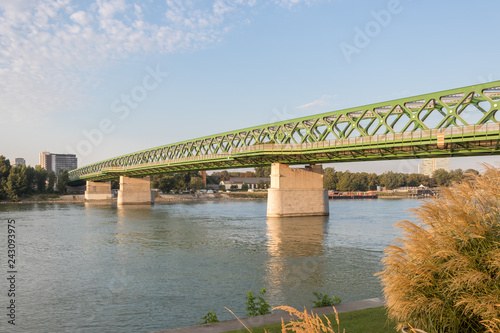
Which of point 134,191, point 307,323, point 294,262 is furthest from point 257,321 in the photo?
point 134,191

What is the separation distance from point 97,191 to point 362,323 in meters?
155

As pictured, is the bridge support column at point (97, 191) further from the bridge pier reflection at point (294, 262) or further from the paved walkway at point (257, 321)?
the paved walkway at point (257, 321)

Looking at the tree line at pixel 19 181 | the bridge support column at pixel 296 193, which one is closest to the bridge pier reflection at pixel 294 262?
the bridge support column at pixel 296 193

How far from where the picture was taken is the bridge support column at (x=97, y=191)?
151 m

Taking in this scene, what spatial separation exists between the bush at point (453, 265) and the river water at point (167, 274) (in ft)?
31.4

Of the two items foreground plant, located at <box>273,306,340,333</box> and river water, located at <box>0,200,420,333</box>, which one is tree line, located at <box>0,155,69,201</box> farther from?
foreground plant, located at <box>273,306,340,333</box>

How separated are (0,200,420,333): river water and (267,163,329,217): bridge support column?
19.9 metres

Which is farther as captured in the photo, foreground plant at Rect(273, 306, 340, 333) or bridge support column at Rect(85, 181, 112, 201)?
bridge support column at Rect(85, 181, 112, 201)

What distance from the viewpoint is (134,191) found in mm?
125312

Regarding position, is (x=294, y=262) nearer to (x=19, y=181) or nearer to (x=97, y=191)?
(x=19, y=181)

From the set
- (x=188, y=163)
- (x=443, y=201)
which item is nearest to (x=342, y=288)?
(x=443, y=201)

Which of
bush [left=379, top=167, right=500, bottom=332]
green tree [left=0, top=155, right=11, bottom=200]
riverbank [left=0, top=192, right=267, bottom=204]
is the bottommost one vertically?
riverbank [left=0, top=192, right=267, bottom=204]

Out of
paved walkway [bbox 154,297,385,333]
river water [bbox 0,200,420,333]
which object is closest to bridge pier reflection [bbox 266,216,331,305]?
river water [bbox 0,200,420,333]

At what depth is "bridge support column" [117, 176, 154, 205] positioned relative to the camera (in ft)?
400
